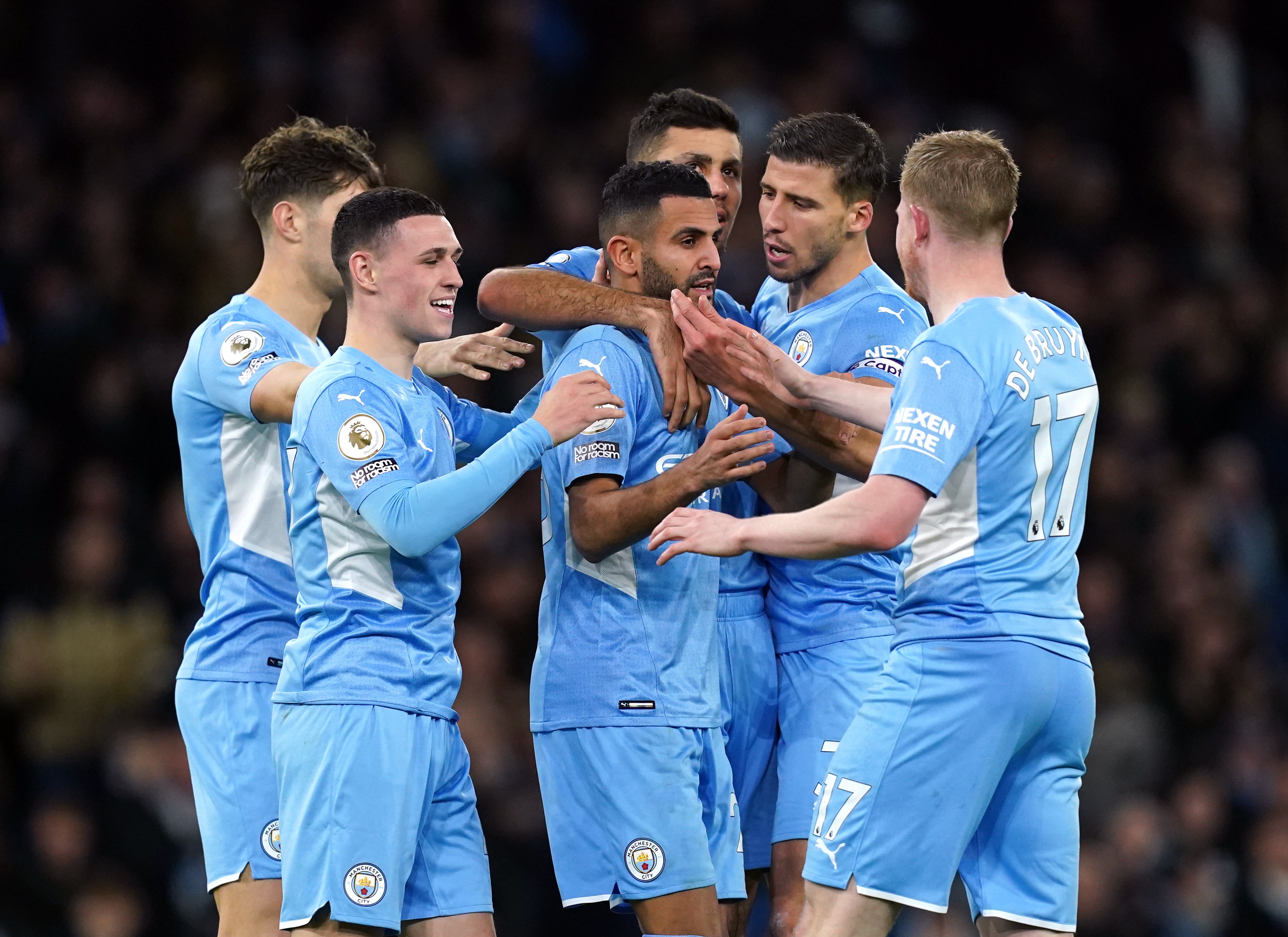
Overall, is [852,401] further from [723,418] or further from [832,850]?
[832,850]

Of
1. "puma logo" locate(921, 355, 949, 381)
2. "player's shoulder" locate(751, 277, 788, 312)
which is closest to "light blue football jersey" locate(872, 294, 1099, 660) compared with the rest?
"puma logo" locate(921, 355, 949, 381)

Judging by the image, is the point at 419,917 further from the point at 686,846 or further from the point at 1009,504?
the point at 1009,504

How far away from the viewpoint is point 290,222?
586 centimetres

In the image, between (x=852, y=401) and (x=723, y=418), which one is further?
(x=723, y=418)

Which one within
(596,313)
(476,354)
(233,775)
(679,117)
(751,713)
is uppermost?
(679,117)

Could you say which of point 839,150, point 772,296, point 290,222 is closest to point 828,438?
point 772,296

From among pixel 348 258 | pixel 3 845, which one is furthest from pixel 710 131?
pixel 3 845

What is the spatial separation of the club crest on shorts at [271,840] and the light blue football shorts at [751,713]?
4.99ft

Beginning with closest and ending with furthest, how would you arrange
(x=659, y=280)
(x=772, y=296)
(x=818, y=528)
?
1. (x=818, y=528)
2. (x=659, y=280)
3. (x=772, y=296)

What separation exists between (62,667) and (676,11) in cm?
745

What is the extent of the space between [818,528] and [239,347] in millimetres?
2118

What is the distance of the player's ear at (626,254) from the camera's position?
5.47 m

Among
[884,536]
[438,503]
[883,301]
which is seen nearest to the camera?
[884,536]

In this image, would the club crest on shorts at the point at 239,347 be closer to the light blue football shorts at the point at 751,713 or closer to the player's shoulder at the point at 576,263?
the player's shoulder at the point at 576,263
